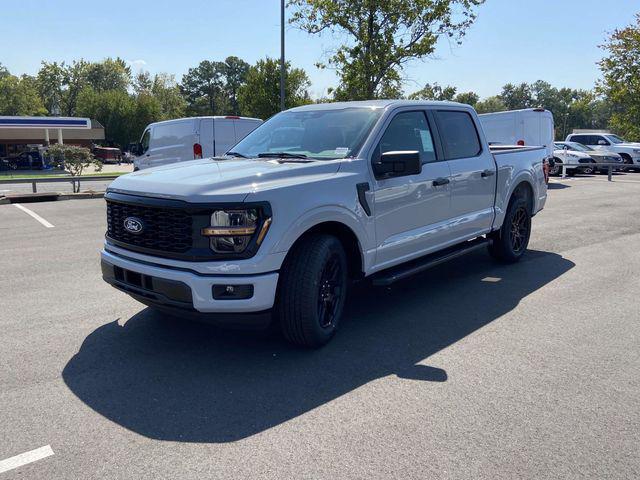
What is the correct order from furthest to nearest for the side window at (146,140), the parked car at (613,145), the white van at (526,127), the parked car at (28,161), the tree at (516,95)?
1. the tree at (516,95)
2. the parked car at (28,161)
3. the parked car at (613,145)
4. the white van at (526,127)
5. the side window at (146,140)

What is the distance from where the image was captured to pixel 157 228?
3924 millimetres

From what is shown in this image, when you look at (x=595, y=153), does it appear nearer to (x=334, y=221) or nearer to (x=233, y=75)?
(x=334, y=221)

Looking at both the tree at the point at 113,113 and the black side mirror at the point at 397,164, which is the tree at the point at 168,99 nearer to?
the tree at the point at 113,113

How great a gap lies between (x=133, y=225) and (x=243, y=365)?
4.37 ft

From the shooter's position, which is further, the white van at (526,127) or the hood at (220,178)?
the white van at (526,127)

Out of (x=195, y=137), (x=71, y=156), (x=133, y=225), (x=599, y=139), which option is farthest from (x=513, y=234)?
(x=599, y=139)

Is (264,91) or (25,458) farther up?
(264,91)

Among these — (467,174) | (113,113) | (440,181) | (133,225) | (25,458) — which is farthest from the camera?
(113,113)

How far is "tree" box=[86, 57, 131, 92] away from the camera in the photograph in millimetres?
94438

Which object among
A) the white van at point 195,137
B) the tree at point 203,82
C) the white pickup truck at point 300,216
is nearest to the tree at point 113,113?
the tree at point 203,82

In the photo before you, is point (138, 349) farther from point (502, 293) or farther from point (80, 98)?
point (80, 98)

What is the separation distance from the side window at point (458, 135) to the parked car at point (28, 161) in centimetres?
4760

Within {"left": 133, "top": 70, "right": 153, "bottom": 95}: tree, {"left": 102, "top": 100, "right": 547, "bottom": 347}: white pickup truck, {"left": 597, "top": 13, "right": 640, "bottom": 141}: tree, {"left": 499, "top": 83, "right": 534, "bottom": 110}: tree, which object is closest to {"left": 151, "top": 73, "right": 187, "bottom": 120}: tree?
{"left": 133, "top": 70, "right": 153, "bottom": 95}: tree

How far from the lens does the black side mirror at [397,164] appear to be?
4359 millimetres
